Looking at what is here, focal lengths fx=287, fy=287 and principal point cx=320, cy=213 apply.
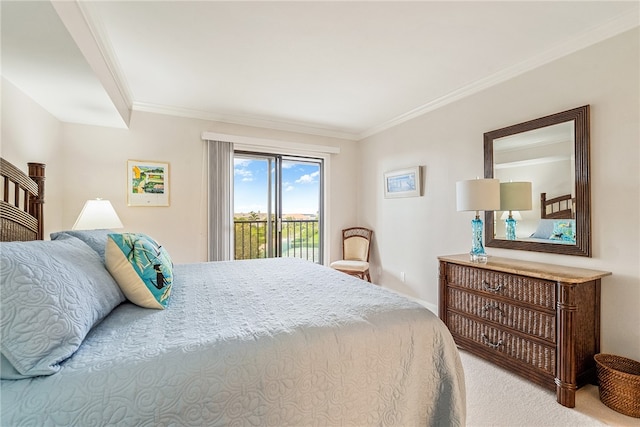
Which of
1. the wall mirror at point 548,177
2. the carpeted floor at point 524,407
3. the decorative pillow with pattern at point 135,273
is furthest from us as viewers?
the wall mirror at point 548,177

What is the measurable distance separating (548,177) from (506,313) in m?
1.18

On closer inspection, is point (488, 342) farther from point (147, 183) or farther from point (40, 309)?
point (147, 183)

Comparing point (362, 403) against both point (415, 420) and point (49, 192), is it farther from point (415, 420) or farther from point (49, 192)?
point (49, 192)

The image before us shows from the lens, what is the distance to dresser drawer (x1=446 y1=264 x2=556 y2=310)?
1.97m

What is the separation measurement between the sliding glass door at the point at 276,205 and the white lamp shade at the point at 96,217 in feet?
5.32

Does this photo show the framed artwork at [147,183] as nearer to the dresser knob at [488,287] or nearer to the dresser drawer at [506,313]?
the dresser drawer at [506,313]

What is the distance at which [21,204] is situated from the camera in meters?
2.20

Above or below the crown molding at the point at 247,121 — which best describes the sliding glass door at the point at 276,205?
below

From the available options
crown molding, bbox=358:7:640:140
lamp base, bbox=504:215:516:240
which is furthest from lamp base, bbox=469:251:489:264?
crown molding, bbox=358:7:640:140

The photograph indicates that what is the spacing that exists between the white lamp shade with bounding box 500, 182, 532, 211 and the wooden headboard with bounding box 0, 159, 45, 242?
11.7 feet

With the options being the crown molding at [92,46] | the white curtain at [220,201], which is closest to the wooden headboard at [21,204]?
the crown molding at [92,46]

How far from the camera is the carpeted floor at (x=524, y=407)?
1.71 meters

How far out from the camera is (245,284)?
6.12 ft

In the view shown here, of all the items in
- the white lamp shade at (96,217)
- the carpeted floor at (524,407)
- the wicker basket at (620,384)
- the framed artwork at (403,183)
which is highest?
the framed artwork at (403,183)
